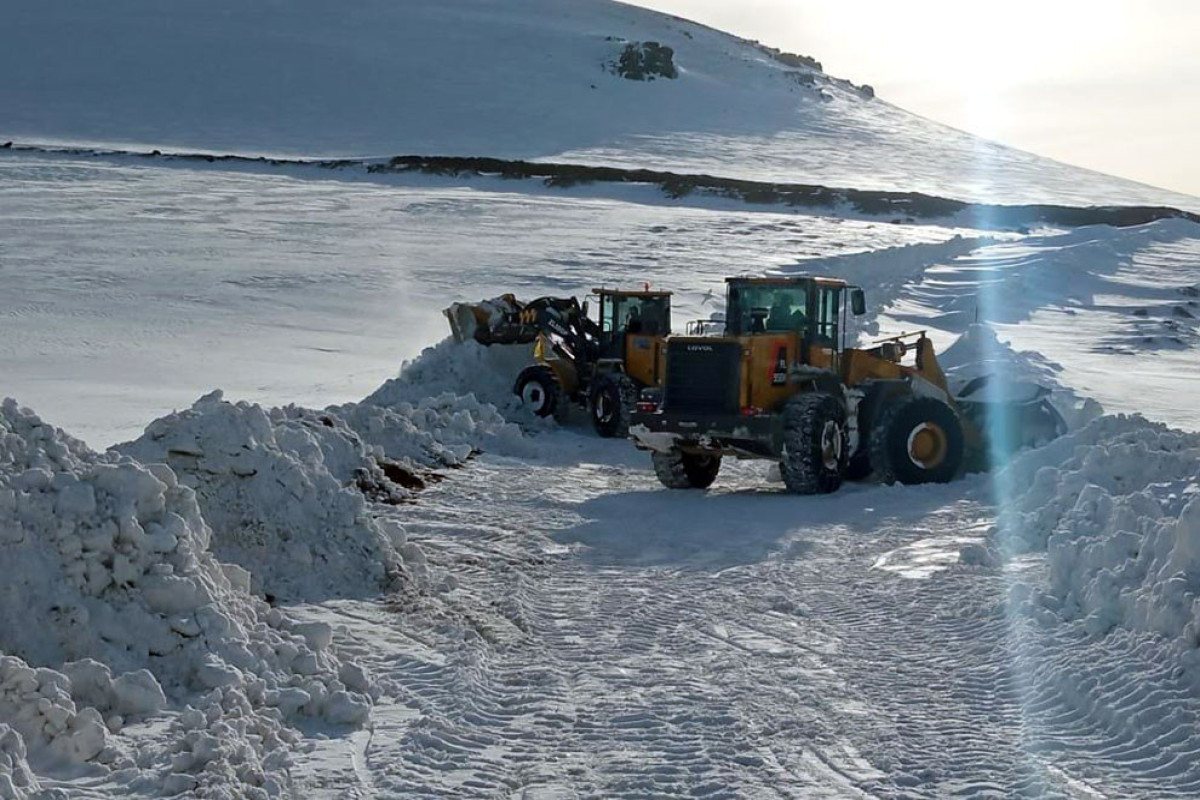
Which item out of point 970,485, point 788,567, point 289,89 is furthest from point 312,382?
point 289,89

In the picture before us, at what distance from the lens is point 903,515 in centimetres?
1298

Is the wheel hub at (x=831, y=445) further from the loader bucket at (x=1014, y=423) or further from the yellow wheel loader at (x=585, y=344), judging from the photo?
the yellow wheel loader at (x=585, y=344)

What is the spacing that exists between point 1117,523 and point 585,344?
11279 millimetres

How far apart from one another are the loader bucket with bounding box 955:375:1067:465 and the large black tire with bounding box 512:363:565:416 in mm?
5015

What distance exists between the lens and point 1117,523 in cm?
884

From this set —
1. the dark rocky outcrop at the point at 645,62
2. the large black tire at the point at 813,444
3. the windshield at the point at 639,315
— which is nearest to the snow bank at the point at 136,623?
the large black tire at the point at 813,444

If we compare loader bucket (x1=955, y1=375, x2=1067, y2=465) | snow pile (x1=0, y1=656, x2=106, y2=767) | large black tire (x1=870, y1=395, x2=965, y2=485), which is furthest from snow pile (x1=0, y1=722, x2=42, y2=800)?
loader bucket (x1=955, y1=375, x2=1067, y2=465)

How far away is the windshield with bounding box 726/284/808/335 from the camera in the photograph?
14.7 metres

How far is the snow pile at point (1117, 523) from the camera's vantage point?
286 inches

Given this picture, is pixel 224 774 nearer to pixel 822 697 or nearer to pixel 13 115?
pixel 822 697

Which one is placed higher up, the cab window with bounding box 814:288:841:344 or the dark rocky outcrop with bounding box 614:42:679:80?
the dark rocky outcrop with bounding box 614:42:679:80

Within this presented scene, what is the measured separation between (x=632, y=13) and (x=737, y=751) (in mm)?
90788

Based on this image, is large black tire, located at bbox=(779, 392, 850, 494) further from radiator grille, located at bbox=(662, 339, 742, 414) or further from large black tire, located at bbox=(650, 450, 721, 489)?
large black tire, located at bbox=(650, 450, 721, 489)

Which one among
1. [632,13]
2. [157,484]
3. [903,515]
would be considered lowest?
[903,515]
